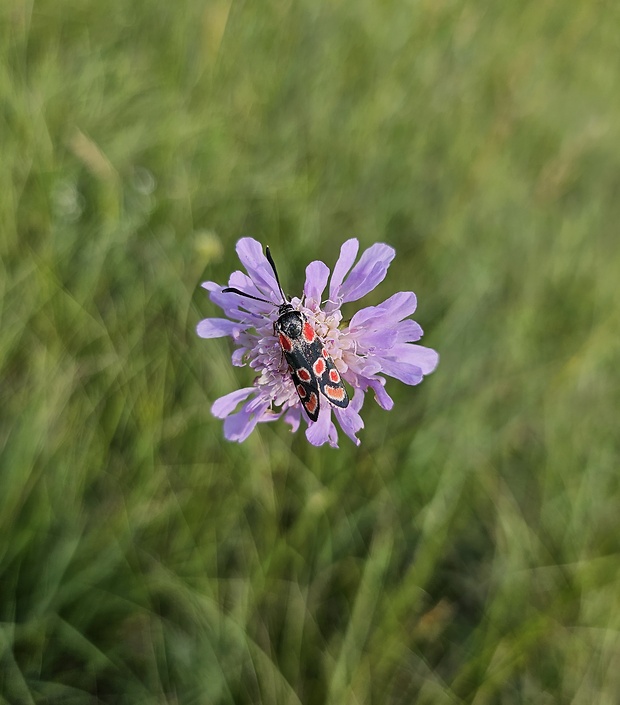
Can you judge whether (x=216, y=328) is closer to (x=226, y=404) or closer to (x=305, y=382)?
(x=226, y=404)

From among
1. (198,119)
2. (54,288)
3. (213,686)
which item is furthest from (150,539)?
(198,119)

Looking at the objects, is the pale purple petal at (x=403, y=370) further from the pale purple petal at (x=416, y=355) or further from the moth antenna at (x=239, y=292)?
the moth antenna at (x=239, y=292)

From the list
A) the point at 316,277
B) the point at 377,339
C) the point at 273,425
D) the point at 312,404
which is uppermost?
the point at 316,277

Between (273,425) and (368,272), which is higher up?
(368,272)

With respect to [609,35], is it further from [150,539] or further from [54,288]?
[150,539]

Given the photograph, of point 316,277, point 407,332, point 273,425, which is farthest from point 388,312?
point 273,425
